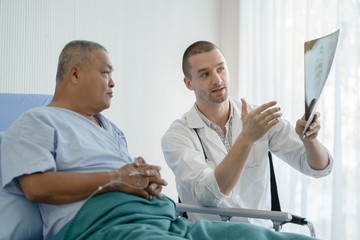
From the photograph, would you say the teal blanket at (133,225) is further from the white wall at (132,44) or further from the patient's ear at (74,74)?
the white wall at (132,44)

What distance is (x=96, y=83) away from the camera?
1453mm

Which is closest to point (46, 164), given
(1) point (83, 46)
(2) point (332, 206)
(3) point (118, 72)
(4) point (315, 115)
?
(1) point (83, 46)

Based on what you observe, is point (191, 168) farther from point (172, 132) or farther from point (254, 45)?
point (254, 45)

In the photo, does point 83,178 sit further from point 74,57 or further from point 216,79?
point 216,79

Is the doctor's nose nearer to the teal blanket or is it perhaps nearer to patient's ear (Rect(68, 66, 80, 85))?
patient's ear (Rect(68, 66, 80, 85))

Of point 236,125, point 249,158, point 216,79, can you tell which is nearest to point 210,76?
point 216,79

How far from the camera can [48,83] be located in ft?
7.97

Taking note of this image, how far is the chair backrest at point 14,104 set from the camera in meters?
1.60

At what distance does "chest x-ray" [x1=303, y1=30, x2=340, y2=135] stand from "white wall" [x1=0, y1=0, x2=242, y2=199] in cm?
159

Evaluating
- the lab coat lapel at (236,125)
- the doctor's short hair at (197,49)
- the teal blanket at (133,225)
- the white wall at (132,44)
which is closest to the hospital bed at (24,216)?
the teal blanket at (133,225)

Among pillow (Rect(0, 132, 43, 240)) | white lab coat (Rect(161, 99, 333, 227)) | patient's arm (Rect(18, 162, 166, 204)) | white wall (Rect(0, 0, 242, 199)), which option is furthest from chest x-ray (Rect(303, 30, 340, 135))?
white wall (Rect(0, 0, 242, 199))

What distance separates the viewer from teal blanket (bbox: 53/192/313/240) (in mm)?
1076

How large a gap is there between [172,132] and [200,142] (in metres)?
0.13

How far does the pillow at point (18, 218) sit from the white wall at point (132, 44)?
45.7 inches
